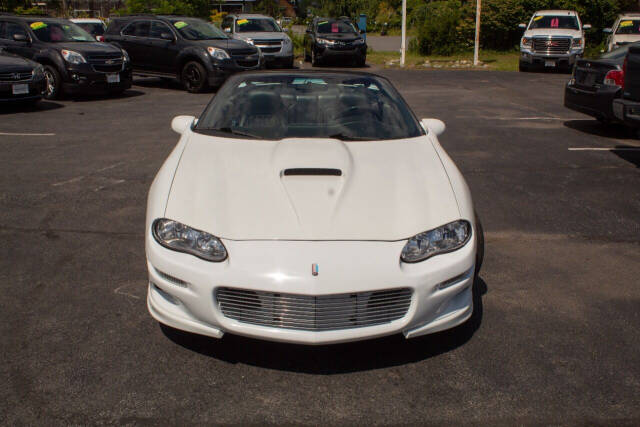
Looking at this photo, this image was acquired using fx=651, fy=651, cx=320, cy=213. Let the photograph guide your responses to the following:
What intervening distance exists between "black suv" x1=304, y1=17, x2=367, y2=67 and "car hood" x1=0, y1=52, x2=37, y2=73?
39.9ft

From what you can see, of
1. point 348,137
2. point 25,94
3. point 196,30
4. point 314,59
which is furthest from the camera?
point 314,59

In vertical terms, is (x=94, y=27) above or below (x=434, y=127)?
above

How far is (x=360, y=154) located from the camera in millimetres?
4039

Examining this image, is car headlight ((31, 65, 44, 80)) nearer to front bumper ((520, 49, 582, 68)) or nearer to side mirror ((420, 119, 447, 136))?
side mirror ((420, 119, 447, 136))

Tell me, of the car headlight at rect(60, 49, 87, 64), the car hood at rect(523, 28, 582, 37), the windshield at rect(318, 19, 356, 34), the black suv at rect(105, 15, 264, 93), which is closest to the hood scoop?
the car headlight at rect(60, 49, 87, 64)

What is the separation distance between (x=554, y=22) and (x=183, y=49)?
14.1 metres

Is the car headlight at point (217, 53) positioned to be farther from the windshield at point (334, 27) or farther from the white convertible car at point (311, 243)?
the white convertible car at point (311, 243)

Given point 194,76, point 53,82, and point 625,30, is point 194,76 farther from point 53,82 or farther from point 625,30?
point 625,30

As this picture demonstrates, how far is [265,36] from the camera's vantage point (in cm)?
1980

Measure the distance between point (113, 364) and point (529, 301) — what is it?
2.57 metres

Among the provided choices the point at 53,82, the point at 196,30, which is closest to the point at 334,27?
the point at 196,30

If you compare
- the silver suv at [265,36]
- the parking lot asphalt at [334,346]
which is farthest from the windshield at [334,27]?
the parking lot asphalt at [334,346]

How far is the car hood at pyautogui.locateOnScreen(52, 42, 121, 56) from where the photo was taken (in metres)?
13.8

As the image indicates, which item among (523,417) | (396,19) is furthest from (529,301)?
(396,19)
